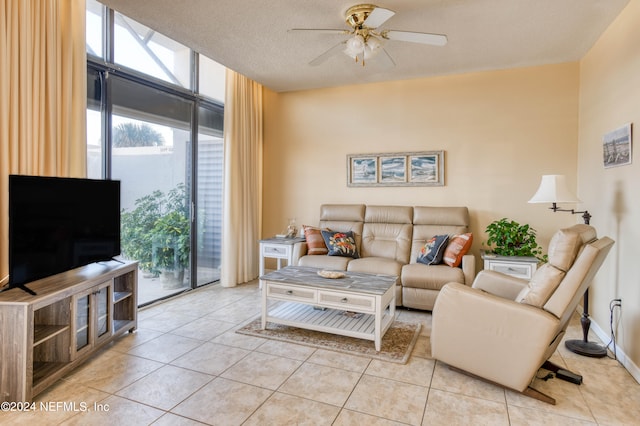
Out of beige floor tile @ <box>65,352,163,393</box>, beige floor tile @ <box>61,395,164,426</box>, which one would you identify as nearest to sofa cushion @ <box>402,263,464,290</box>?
beige floor tile @ <box>65,352,163,393</box>

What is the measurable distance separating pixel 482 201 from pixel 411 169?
0.95 m

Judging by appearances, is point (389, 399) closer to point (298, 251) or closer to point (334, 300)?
point (334, 300)

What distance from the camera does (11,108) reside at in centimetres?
246

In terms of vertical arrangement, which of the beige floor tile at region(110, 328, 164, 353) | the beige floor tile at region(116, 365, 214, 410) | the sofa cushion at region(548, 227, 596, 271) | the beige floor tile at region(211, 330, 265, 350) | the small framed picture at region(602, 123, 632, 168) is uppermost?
the small framed picture at region(602, 123, 632, 168)

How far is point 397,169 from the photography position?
4742 mm

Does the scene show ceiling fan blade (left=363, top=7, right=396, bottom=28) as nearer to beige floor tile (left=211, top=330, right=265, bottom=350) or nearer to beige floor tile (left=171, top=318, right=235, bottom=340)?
beige floor tile (left=211, top=330, right=265, bottom=350)

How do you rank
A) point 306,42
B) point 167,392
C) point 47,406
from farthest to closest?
1. point 306,42
2. point 167,392
3. point 47,406

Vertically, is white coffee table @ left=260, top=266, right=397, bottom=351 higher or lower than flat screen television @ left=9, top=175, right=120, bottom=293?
lower

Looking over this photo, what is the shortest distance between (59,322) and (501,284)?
320cm

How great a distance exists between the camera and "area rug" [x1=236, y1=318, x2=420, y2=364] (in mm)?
2795

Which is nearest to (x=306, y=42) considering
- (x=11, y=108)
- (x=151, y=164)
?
(x=151, y=164)

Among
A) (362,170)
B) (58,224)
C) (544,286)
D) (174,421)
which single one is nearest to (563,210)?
(544,286)

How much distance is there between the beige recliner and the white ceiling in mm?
1883

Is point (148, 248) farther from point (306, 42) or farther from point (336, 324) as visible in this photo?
point (306, 42)
